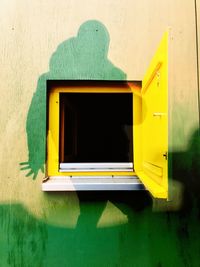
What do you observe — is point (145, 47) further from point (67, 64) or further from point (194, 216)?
point (194, 216)

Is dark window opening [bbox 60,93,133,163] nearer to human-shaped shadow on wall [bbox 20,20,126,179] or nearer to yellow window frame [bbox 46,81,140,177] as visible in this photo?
yellow window frame [bbox 46,81,140,177]

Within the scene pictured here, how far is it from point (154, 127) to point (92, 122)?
0.82 metres

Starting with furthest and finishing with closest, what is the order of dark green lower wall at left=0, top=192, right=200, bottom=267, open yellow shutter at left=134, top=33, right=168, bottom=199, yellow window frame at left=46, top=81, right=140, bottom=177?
yellow window frame at left=46, top=81, right=140, bottom=177 < dark green lower wall at left=0, top=192, right=200, bottom=267 < open yellow shutter at left=134, top=33, right=168, bottom=199

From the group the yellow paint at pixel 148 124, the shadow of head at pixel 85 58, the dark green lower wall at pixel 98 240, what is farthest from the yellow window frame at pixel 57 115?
the dark green lower wall at pixel 98 240

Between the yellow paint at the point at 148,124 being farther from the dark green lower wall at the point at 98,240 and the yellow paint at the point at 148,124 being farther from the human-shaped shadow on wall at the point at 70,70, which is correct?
the dark green lower wall at the point at 98,240

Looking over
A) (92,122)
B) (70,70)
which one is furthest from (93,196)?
(70,70)

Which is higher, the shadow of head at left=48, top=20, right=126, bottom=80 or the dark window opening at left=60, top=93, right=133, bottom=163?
the shadow of head at left=48, top=20, right=126, bottom=80

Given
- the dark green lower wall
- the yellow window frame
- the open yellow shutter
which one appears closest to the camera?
the open yellow shutter

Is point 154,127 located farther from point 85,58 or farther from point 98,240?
point 98,240

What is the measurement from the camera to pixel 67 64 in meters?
2.64

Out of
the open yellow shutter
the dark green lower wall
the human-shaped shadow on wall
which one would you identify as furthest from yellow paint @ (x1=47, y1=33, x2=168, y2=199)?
the dark green lower wall

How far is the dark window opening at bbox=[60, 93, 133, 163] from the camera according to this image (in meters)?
2.78

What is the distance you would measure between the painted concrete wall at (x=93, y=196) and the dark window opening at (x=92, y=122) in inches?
10.6

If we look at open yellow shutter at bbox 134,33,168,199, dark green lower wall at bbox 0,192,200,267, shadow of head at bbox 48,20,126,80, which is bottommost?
dark green lower wall at bbox 0,192,200,267
